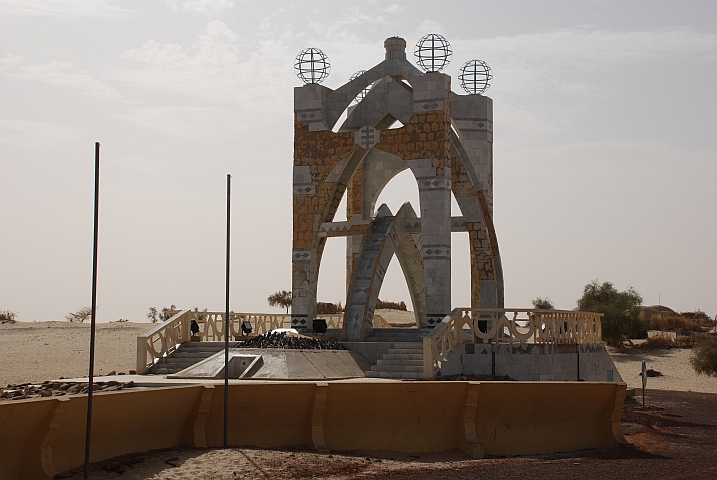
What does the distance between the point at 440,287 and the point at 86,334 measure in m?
21.9

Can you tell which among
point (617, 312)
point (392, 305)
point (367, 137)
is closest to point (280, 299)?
point (392, 305)

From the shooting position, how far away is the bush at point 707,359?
34500mm

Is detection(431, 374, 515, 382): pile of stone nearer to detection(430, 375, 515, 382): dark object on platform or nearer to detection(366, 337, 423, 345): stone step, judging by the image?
detection(430, 375, 515, 382): dark object on platform

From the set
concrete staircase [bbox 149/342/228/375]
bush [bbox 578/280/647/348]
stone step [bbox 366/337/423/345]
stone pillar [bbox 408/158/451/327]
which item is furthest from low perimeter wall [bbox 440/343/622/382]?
bush [bbox 578/280/647/348]

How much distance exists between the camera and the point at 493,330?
19.2m

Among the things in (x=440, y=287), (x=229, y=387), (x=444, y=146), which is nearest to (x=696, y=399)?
(x=440, y=287)

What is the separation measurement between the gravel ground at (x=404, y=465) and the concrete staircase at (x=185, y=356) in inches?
355

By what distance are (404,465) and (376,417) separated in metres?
1.33

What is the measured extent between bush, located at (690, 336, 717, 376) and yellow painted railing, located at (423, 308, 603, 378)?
15937mm

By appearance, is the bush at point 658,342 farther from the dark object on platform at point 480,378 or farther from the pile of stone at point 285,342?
the dark object on platform at point 480,378

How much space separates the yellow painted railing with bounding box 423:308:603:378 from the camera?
61.1 feet

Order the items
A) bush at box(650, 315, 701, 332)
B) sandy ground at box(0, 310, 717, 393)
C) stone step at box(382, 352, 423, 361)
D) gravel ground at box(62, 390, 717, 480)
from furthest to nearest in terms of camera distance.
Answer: bush at box(650, 315, 701, 332), sandy ground at box(0, 310, 717, 393), stone step at box(382, 352, 423, 361), gravel ground at box(62, 390, 717, 480)

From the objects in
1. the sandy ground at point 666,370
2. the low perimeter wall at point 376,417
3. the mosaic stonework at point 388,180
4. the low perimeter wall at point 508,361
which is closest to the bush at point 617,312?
the sandy ground at point 666,370

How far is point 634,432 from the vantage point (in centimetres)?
1616
